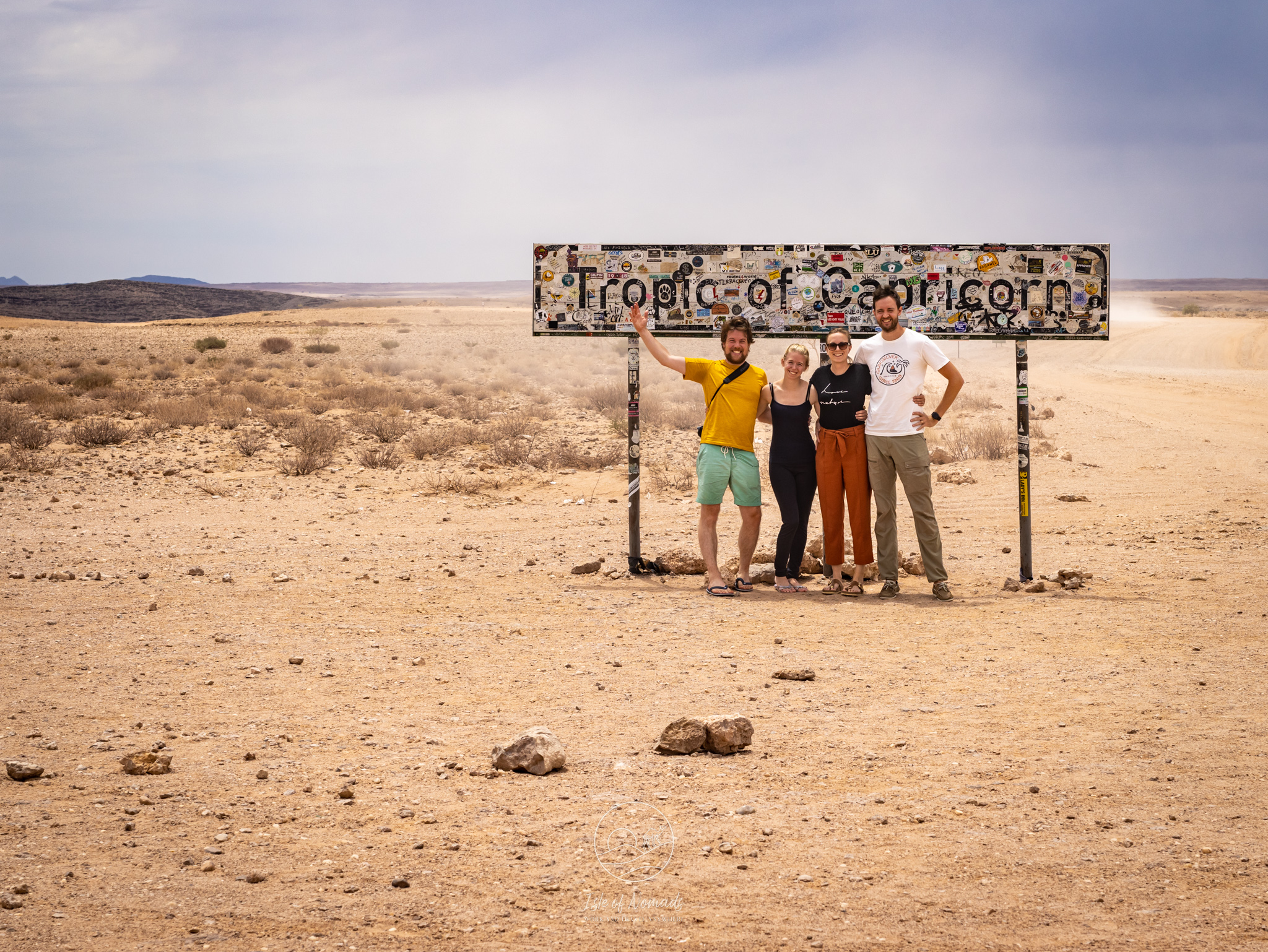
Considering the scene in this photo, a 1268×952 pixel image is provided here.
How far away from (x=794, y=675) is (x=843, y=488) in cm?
239

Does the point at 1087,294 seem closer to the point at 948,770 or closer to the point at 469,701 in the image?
the point at 948,770

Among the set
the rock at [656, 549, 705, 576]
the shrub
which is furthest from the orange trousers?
the shrub

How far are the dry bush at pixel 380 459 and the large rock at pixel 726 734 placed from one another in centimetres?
1010

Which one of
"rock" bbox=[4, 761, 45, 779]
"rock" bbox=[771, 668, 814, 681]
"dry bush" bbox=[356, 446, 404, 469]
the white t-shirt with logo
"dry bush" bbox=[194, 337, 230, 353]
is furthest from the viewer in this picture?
"dry bush" bbox=[194, 337, 230, 353]

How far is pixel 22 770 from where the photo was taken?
417cm

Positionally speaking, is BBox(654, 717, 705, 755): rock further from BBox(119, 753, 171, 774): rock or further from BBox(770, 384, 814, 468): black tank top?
BBox(770, 384, 814, 468): black tank top

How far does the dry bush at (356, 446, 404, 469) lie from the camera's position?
45.7 feet

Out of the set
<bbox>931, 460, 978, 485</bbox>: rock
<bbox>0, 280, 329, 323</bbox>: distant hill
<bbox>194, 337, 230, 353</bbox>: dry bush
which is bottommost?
<bbox>931, 460, 978, 485</bbox>: rock

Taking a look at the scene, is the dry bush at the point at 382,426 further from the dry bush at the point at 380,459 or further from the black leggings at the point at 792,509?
the black leggings at the point at 792,509

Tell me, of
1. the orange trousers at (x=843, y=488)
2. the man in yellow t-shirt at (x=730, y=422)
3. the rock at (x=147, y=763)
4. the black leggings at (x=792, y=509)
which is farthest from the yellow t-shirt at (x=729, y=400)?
the rock at (x=147, y=763)

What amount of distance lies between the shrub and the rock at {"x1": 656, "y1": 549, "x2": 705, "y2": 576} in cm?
1742

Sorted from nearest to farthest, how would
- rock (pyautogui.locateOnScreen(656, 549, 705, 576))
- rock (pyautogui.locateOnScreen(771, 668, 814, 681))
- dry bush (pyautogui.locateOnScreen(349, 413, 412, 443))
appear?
rock (pyautogui.locateOnScreen(771, 668, 814, 681))
rock (pyautogui.locateOnScreen(656, 549, 705, 576))
dry bush (pyautogui.locateOnScreen(349, 413, 412, 443))

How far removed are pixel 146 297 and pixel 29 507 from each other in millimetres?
125807

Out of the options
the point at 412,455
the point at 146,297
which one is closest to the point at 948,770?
the point at 412,455
